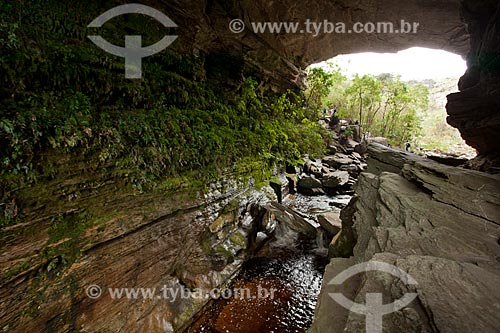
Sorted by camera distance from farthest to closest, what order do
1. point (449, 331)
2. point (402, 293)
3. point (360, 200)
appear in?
point (360, 200) → point (402, 293) → point (449, 331)

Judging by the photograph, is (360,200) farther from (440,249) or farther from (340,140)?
(340,140)

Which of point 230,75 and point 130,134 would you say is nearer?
point 130,134

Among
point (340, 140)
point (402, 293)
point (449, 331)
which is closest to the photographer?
point (449, 331)

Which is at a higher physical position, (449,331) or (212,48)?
(212,48)

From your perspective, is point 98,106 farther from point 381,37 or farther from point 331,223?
point 381,37

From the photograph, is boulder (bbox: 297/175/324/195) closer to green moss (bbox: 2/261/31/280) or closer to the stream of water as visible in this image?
the stream of water

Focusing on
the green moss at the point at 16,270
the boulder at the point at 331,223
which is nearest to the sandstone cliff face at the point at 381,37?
the boulder at the point at 331,223

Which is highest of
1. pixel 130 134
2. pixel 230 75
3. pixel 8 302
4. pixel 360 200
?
pixel 230 75

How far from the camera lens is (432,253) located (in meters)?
2.53

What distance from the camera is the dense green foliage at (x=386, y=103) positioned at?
20.6 m

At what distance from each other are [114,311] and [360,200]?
532 centimetres

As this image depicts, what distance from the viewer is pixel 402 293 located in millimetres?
1849

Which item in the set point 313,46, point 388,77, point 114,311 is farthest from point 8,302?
point 388,77

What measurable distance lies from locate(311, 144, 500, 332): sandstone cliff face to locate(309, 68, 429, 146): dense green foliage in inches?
619
